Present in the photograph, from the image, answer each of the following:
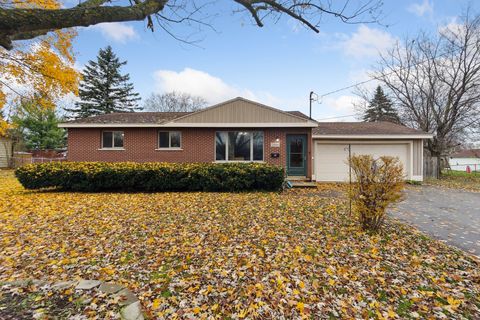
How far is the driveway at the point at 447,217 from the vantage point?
477 cm

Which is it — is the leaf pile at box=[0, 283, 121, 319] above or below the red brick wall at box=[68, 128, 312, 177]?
below

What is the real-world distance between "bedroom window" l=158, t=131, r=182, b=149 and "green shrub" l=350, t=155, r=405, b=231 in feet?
32.3

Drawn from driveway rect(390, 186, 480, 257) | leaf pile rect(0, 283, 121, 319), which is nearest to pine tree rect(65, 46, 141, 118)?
leaf pile rect(0, 283, 121, 319)

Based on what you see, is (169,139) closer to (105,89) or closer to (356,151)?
(356,151)

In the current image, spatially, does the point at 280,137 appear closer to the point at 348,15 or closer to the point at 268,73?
the point at 268,73

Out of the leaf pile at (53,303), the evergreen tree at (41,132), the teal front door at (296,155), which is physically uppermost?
the evergreen tree at (41,132)

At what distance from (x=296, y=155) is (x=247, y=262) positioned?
9.45 metres

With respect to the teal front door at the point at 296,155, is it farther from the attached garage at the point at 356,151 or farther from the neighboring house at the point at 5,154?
the neighboring house at the point at 5,154

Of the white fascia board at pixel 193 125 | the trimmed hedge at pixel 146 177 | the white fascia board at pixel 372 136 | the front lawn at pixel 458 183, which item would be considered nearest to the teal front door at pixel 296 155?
the white fascia board at pixel 193 125

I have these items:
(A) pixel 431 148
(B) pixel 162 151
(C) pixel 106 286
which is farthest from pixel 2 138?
(A) pixel 431 148

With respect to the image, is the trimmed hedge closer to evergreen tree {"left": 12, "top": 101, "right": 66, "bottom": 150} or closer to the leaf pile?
the leaf pile

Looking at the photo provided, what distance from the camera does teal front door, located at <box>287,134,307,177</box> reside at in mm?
12258

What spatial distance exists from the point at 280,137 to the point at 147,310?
10.5 metres

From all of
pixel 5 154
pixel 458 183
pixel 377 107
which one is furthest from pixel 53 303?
pixel 377 107
